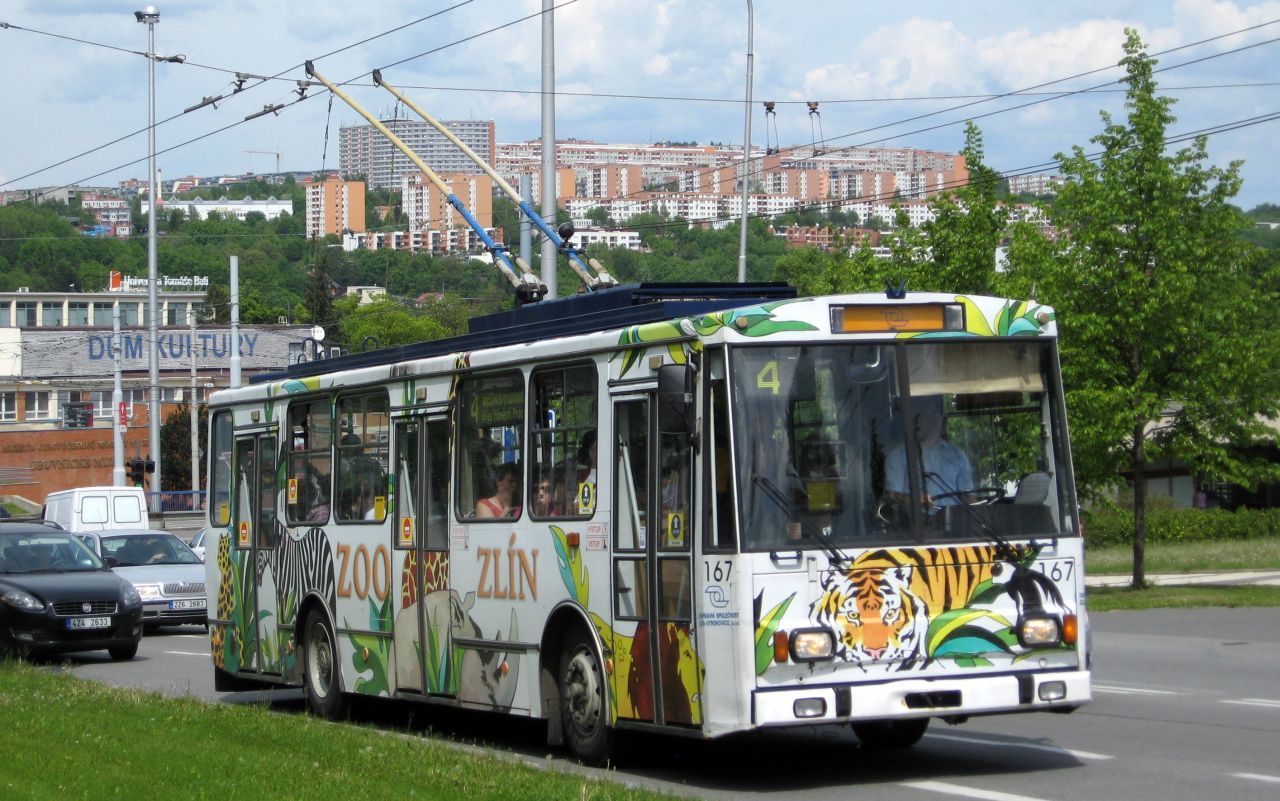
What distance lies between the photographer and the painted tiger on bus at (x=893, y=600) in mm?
9828

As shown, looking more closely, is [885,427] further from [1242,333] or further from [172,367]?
[172,367]

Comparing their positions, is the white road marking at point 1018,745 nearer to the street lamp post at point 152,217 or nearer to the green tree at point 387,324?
the street lamp post at point 152,217

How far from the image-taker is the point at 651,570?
1047cm

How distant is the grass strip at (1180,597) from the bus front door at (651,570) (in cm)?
1650

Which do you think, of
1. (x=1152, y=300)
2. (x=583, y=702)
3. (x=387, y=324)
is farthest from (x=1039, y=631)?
(x=387, y=324)

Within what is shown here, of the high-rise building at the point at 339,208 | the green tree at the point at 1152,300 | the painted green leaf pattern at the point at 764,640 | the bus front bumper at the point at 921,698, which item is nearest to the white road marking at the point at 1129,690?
the bus front bumper at the point at 921,698

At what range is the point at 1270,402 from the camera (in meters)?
28.8

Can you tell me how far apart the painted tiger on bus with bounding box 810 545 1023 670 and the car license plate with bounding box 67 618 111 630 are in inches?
563

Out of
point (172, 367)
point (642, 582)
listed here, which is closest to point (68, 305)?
point (172, 367)

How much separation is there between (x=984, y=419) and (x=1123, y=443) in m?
19.1

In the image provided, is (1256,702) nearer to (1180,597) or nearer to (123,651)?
(1180,597)

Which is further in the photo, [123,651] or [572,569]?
[123,651]

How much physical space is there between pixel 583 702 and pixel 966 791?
2599 millimetres

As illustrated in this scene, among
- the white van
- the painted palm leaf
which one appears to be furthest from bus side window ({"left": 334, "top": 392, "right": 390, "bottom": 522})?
the white van
